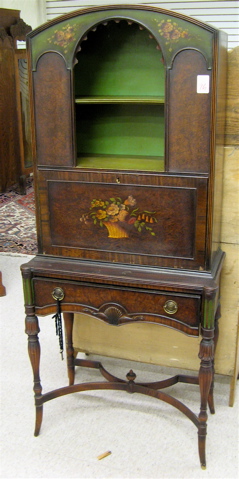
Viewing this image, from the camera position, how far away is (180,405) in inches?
89.6

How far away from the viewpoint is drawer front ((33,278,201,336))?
2025 mm

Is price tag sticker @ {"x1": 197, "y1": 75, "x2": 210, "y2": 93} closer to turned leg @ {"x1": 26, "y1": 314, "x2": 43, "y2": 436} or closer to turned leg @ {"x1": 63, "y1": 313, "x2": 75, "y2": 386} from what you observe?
turned leg @ {"x1": 26, "y1": 314, "x2": 43, "y2": 436}

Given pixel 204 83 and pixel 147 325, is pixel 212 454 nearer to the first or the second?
pixel 147 325

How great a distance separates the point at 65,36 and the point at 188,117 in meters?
0.54

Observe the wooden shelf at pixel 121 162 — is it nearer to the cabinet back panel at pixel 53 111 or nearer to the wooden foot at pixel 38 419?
the cabinet back panel at pixel 53 111

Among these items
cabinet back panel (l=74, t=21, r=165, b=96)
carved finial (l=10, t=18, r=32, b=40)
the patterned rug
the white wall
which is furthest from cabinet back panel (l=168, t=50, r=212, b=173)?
the white wall

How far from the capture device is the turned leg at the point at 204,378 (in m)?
2.02

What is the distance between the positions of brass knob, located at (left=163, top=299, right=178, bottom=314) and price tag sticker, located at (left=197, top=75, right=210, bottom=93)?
0.76 m

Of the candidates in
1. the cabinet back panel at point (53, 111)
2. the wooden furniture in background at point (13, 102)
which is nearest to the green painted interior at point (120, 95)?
the cabinet back panel at point (53, 111)

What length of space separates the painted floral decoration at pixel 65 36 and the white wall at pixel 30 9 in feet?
14.6

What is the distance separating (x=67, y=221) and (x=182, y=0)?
3.80 meters

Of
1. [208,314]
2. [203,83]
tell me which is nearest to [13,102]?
[203,83]

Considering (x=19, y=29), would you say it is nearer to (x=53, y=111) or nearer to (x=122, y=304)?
(x=53, y=111)

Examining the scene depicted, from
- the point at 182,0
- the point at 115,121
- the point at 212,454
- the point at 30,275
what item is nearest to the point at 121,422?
the point at 212,454
